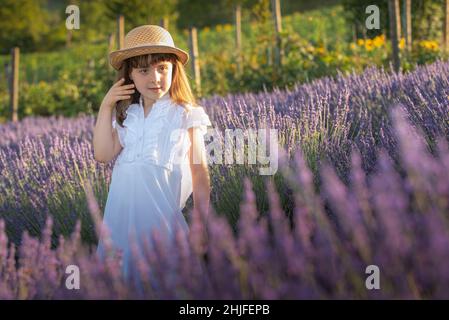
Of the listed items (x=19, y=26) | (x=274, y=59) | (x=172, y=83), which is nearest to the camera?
(x=172, y=83)

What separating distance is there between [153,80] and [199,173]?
1.39ft

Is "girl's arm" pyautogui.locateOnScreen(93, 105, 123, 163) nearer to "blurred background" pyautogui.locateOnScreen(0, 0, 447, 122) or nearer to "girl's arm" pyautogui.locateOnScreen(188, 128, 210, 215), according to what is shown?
"girl's arm" pyautogui.locateOnScreen(188, 128, 210, 215)

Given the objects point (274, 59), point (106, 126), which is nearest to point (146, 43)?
point (106, 126)

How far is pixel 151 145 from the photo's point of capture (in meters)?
2.50

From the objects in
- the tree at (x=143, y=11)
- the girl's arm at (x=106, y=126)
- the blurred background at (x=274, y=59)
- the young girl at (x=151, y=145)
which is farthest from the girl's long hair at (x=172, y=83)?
the tree at (x=143, y=11)

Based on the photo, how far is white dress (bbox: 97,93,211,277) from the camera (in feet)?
7.93

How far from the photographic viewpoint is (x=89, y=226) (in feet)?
10.2

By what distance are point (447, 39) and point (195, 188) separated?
21.5 ft

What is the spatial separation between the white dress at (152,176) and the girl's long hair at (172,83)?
64mm

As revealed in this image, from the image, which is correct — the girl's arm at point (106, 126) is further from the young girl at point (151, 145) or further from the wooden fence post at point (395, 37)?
the wooden fence post at point (395, 37)

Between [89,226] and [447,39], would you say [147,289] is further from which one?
[447,39]

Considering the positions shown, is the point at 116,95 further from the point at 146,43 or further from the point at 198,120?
the point at 198,120
